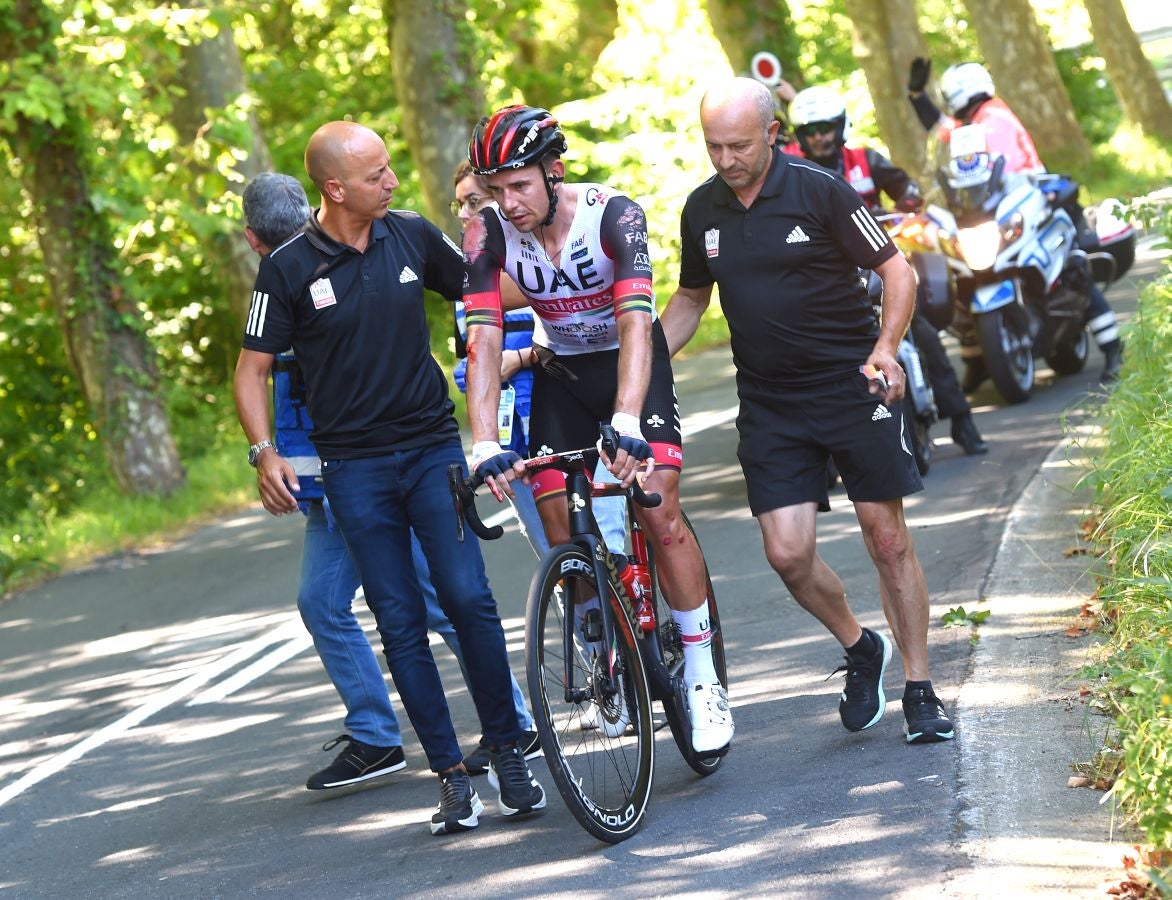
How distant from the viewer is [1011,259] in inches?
478

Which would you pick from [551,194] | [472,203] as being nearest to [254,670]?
[472,203]

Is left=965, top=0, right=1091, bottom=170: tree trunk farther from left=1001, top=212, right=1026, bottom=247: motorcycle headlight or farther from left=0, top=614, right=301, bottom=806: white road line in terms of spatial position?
left=0, top=614, right=301, bottom=806: white road line

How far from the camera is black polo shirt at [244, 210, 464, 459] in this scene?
575cm

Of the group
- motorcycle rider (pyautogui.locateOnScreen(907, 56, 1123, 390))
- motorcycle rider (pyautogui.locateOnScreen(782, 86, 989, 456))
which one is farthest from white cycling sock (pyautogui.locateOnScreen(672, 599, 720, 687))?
motorcycle rider (pyautogui.locateOnScreen(907, 56, 1123, 390))

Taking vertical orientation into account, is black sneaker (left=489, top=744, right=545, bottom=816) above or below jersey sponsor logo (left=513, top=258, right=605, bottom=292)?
below

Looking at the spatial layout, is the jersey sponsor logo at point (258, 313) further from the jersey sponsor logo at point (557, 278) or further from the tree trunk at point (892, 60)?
the tree trunk at point (892, 60)

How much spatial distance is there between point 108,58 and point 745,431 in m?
9.89

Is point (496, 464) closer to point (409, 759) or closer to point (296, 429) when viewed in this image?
point (296, 429)

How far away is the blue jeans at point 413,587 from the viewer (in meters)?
5.76

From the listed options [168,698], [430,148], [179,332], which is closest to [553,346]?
[168,698]

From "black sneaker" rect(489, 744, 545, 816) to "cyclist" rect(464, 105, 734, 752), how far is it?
1.75ft

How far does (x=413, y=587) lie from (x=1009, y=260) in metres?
7.29

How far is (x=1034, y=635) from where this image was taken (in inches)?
264

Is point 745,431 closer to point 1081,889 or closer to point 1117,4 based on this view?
point 1081,889
